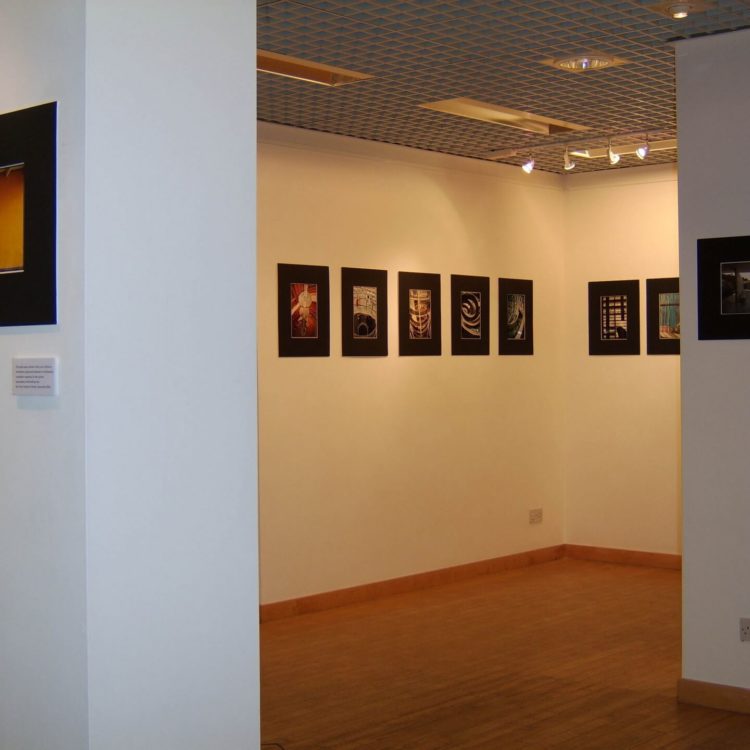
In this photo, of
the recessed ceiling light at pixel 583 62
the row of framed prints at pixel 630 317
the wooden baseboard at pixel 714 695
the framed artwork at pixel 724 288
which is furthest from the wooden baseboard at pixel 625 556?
the recessed ceiling light at pixel 583 62

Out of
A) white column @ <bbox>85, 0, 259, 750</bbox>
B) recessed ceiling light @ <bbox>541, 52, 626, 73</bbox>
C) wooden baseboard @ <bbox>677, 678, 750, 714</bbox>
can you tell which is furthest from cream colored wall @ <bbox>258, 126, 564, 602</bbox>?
white column @ <bbox>85, 0, 259, 750</bbox>

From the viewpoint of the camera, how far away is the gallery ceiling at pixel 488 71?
5410mm

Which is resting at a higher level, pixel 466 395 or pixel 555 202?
pixel 555 202

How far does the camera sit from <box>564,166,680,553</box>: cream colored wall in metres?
9.75

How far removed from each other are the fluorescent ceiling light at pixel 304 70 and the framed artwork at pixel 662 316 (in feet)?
13.4

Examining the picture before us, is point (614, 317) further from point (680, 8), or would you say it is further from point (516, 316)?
point (680, 8)

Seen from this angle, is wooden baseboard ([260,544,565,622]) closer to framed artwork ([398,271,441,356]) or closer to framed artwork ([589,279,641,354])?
framed artwork ([398,271,441,356])

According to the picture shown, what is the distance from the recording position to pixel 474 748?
5.17m

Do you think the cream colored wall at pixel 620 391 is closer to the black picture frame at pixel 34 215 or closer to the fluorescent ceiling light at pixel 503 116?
the fluorescent ceiling light at pixel 503 116

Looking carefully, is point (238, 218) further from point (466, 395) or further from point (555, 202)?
point (555, 202)

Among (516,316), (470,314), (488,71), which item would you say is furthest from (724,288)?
(516,316)

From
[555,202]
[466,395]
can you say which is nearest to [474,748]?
[466,395]

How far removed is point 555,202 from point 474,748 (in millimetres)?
6203

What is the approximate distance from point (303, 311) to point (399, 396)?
1168 mm
